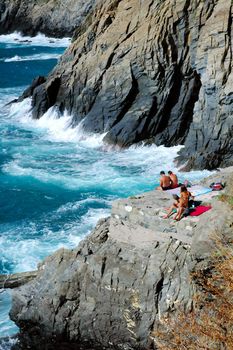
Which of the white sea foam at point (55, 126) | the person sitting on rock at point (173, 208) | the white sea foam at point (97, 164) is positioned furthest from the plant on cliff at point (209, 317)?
the white sea foam at point (55, 126)

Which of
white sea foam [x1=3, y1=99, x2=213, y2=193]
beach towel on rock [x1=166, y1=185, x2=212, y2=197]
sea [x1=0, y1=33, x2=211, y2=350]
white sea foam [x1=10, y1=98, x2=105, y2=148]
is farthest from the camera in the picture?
A: white sea foam [x1=10, y1=98, x2=105, y2=148]

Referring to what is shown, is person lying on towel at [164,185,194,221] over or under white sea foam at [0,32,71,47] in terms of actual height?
over

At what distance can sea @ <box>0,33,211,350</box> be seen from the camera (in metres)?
27.8

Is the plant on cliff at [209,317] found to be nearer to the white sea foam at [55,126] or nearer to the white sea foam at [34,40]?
the white sea foam at [55,126]

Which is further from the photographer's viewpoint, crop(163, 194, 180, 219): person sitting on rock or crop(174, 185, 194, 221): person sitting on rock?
crop(163, 194, 180, 219): person sitting on rock

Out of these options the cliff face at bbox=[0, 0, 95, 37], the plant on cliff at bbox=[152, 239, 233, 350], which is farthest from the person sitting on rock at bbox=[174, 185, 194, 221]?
the cliff face at bbox=[0, 0, 95, 37]

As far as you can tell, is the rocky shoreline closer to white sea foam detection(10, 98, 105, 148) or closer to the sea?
the sea

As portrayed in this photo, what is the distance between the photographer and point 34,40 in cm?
9325

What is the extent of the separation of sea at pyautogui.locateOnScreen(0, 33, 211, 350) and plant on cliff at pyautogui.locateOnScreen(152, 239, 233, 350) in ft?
21.2

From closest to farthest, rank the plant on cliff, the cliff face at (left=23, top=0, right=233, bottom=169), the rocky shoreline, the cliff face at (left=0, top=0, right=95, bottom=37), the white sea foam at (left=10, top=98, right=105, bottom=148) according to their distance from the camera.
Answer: the plant on cliff → the rocky shoreline → the cliff face at (left=23, top=0, right=233, bottom=169) → the white sea foam at (left=10, top=98, right=105, bottom=148) → the cliff face at (left=0, top=0, right=95, bottom=37)

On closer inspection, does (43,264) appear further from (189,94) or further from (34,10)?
(34,10)

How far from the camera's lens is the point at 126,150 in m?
40.1

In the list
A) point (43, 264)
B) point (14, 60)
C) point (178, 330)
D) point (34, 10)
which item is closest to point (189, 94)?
point (43, 264)

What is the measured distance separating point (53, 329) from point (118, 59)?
25.7 meters
